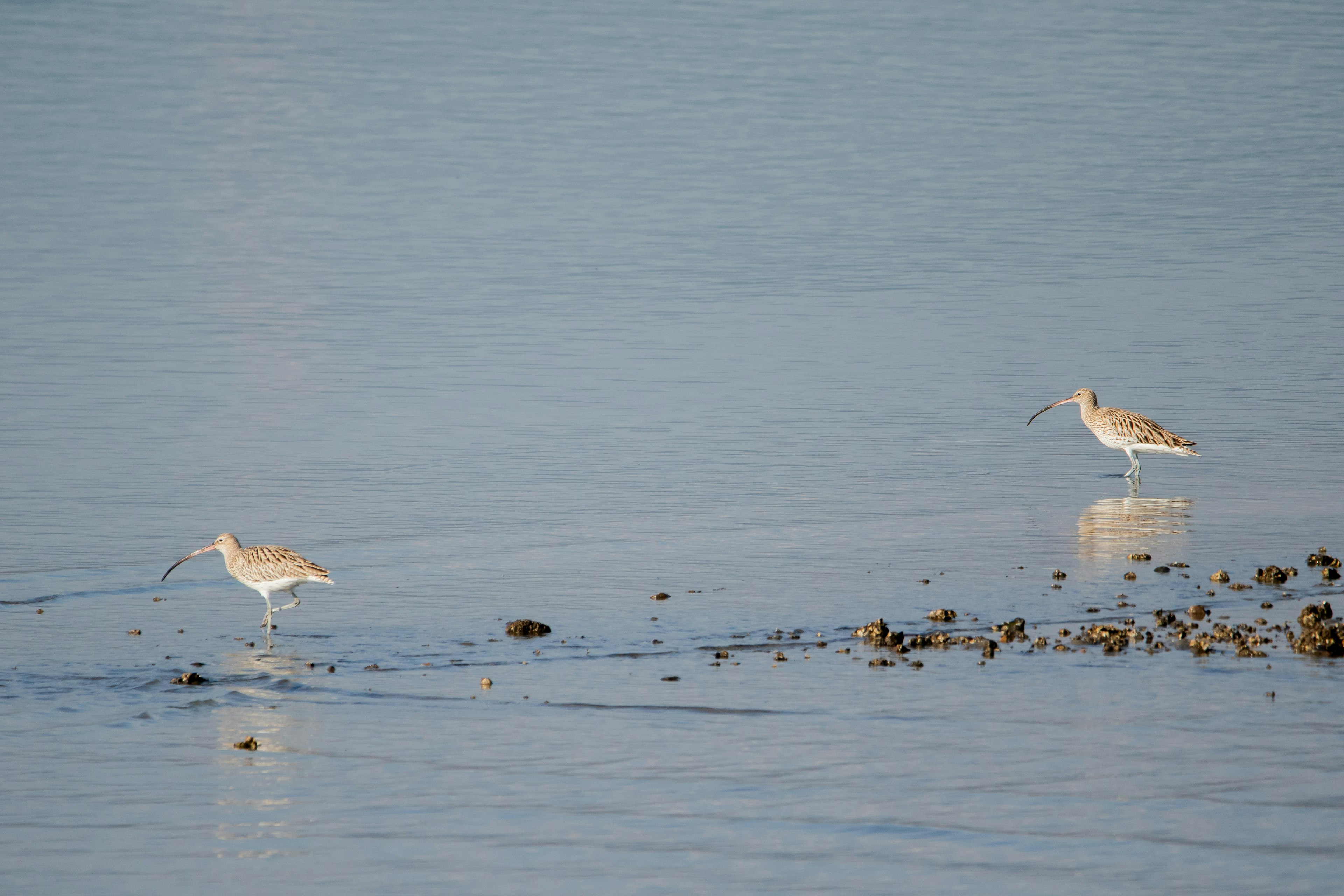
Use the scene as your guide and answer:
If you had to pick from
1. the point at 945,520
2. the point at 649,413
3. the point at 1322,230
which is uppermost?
the point at 1322,230

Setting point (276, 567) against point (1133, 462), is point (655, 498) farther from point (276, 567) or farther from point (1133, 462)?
point (276, 567)

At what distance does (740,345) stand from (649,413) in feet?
17.1

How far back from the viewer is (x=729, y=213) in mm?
44031

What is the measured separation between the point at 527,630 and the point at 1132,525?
22.4ft

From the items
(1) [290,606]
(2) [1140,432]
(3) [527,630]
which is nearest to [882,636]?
(3) [527,630]

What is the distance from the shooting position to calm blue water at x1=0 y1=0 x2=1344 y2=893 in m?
10.3

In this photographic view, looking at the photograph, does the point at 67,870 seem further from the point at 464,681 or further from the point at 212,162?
the point at 212,162

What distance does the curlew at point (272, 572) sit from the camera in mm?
14672

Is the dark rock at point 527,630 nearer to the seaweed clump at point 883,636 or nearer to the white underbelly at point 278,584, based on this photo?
the white underbelly at point 278,584

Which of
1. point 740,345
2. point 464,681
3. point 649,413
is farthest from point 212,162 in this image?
point 464,681

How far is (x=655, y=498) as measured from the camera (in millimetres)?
19922

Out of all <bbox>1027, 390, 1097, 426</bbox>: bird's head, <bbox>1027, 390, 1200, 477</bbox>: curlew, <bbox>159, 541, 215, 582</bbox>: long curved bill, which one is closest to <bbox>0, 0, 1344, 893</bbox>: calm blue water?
<bbox>159, 541, 215, 582</bbox>: long curved bill

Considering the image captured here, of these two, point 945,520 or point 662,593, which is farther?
point 945,520

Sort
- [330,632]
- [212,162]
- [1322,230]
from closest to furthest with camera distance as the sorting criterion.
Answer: [330,632] < [1322,230] < [212,162]
